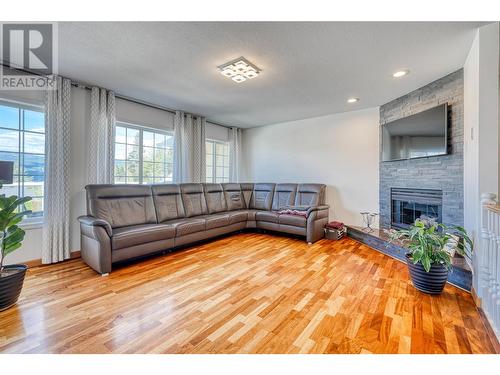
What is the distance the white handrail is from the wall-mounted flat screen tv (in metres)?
1.42

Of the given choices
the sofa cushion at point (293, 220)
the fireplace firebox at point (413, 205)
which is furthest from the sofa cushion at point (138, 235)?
the fireplace firebox at point (413, 205)

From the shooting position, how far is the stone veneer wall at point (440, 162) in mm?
2713

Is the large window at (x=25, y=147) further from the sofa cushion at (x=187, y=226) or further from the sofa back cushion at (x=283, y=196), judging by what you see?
the sofa back cushion at (x=283, y=196)

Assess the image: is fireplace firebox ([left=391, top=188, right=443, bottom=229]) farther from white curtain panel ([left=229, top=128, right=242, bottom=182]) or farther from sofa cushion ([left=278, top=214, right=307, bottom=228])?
white curtain panel ([left=229, top=128, right=242, bottom=182])

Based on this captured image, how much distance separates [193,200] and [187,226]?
0.85 m

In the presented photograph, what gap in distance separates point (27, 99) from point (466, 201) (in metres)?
5.32

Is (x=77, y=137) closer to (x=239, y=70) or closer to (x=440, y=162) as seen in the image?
(x=239, y=70)

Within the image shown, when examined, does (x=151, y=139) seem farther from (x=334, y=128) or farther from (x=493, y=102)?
(x=493, y=102)

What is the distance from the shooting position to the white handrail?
5.12ft

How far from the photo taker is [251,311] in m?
1.86

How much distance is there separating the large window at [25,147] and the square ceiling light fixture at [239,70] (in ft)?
8.31

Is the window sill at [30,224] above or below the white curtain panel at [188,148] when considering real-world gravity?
below

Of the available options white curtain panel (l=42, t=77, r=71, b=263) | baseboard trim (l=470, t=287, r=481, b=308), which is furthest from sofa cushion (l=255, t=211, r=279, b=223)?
white curtain panel (l=42, t=77, r=71, b=263)
